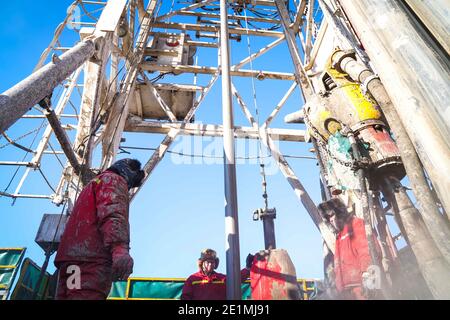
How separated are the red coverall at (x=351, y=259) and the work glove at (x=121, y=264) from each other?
7.21 ft

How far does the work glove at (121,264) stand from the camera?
1.91 m

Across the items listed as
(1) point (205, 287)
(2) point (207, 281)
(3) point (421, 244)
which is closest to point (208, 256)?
(2) point (207, 281)

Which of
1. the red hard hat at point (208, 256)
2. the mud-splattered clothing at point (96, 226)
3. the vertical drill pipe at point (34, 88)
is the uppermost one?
the vertical drill pipe at point (34, 88)

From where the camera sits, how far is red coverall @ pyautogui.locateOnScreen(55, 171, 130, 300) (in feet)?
6.53

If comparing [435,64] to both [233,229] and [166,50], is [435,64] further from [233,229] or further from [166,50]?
[166,50]

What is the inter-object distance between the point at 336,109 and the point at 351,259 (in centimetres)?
186

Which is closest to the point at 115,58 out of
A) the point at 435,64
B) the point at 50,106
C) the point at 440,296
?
the point at 50,106

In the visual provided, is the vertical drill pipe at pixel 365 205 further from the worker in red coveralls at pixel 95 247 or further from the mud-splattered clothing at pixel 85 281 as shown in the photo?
the mud-splattered clothing at pixel 85 281

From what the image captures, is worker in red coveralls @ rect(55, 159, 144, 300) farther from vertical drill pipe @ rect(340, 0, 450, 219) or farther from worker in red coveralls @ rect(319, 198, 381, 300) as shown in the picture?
worker in red coveralls @ rect(319, 198, 381, 300)

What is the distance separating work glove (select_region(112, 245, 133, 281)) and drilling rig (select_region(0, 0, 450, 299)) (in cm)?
71

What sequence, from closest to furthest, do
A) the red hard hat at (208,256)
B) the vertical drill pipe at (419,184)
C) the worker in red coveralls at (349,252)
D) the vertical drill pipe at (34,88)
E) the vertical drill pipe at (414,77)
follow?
the vertical drill pipe at (414,77) → the vertical drill pipe at (419,184) → the vertical drill pipe at (34,88) → the worker in red coveralls at (349,252) → the red hard hat at (208,256)

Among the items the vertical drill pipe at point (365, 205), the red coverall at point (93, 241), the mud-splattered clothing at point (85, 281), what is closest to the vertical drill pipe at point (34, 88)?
the red coverall at point (93, 241)

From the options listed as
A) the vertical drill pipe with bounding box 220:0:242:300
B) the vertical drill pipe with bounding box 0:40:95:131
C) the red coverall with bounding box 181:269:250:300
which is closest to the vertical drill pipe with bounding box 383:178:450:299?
the vertical drill pipe with bounding box 220:0:242:300
